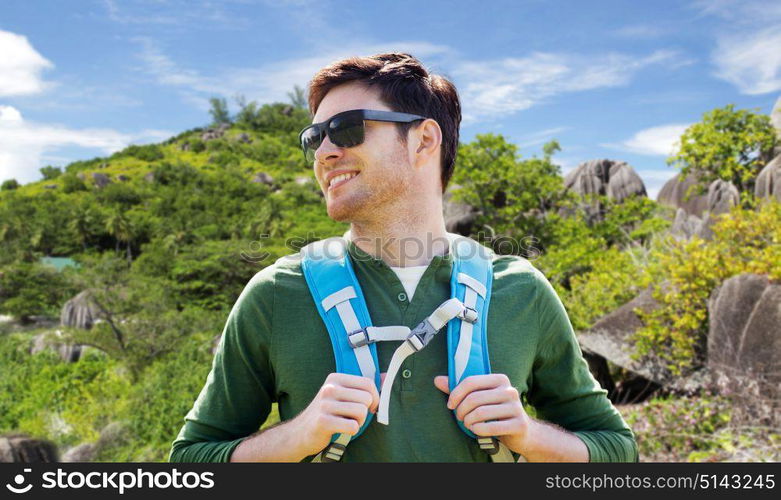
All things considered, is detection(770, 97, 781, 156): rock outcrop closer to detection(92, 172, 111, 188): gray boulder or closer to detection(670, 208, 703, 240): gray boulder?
detection(670, 208, 703, 240): gray boulder

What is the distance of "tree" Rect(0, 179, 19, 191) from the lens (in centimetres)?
6556

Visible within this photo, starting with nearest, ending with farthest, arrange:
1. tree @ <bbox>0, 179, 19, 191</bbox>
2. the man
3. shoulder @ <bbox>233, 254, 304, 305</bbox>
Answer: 1. the man
2. shoulder @ <bbox>233, 254, 304, 305</bbox>
3. tree @ <bbox>0, 179, 19, 191</bbox>

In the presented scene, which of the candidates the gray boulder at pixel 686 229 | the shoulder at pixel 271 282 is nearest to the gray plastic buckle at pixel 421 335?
the shoulder at pixel 271 282

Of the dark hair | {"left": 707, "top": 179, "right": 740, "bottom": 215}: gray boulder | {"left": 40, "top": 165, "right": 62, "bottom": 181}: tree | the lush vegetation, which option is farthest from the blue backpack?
{"left": 40, "top": 165, "right": 62, "bottom": 181}: tree

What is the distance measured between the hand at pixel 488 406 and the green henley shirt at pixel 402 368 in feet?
0.36

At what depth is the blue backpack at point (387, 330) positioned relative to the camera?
1484 mm

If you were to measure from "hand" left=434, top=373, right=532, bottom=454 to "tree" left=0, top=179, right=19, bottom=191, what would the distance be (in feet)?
249

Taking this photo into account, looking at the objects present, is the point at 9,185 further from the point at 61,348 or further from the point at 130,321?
the point at 130,321

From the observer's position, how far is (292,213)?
109 ft

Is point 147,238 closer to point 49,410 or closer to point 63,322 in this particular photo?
point 63,322

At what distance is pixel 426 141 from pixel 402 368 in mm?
680

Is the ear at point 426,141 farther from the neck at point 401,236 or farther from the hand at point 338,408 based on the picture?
the hand at point 338,408

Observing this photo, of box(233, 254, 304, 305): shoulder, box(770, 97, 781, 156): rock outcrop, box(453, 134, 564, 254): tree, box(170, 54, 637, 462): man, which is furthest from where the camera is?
box(770, 97, 781, 156): rock outcrop
